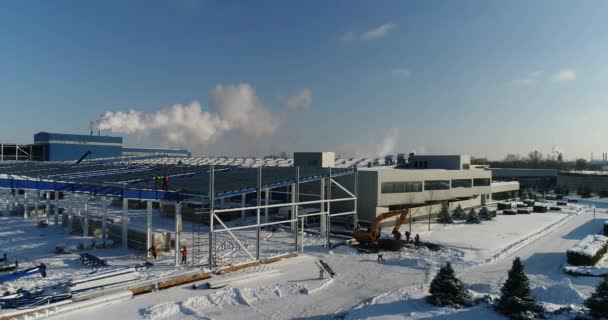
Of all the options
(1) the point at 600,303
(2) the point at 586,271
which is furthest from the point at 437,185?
(1) the point at 600,303

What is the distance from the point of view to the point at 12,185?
85.4ft

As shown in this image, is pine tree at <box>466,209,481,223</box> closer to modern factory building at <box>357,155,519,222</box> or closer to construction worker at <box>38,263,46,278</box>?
modern factory building at <box>357,155,519,222</box>

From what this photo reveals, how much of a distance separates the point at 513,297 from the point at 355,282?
264 inches

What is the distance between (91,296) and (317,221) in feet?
71.8

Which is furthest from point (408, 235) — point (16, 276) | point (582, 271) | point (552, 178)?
point (552, 178)

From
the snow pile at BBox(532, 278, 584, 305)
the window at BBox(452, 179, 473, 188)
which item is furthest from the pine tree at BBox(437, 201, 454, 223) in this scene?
the snow pile at BBox(532, 278, 584, 305)

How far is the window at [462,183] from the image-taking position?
143ft

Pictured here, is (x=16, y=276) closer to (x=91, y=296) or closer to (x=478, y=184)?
(x=91, y=296)

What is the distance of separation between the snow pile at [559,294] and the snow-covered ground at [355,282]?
0.03 meters

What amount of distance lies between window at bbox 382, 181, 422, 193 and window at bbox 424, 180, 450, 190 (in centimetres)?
130

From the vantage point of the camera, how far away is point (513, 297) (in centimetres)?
1296

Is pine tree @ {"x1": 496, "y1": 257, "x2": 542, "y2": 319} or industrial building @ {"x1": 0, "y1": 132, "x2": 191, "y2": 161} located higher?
industrial building @ {"x1": 0, "y1": 132, "x2": 191, "y2": 161}

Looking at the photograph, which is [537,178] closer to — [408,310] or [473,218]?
[473,218]

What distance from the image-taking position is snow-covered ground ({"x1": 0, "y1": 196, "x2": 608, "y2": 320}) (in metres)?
13.9
